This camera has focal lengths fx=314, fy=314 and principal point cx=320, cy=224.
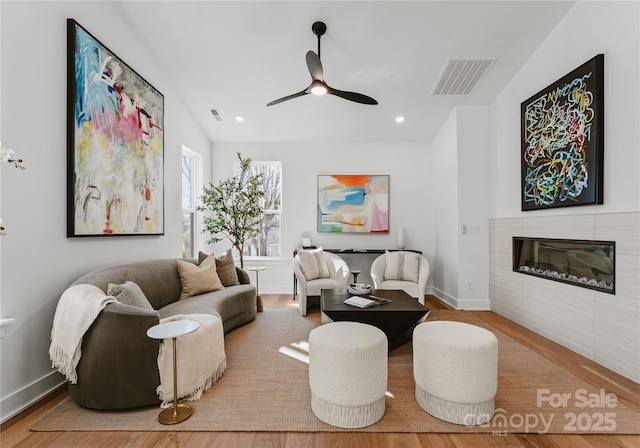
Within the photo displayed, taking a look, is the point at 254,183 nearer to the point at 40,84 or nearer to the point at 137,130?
the point at 137,130

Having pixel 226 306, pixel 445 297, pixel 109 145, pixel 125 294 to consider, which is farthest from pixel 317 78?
pixel 445 297

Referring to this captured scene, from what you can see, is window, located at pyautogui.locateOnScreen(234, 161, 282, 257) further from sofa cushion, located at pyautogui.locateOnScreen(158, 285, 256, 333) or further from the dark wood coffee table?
the dark wood coffee table

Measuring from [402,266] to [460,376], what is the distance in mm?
2672

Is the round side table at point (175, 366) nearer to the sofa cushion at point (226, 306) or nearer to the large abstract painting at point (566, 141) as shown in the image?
the sofa cushion at point (226, 306)

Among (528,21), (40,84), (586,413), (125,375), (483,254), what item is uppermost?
(528,21)

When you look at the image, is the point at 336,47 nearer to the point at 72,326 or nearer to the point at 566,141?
the point at 566,141

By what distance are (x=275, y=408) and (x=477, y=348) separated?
1.31 metres

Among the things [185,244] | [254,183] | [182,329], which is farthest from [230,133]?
[182,329]

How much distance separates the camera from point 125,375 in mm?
1939

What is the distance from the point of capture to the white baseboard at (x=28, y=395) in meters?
1.91

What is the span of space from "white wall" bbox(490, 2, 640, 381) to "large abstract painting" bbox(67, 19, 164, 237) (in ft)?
14.1

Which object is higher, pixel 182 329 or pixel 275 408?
pixel 182 329

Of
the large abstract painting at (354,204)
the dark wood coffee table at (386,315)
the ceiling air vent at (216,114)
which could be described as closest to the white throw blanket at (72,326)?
the dark wood coffee table at (386,315)

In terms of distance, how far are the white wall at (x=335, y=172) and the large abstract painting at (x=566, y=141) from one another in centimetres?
199
